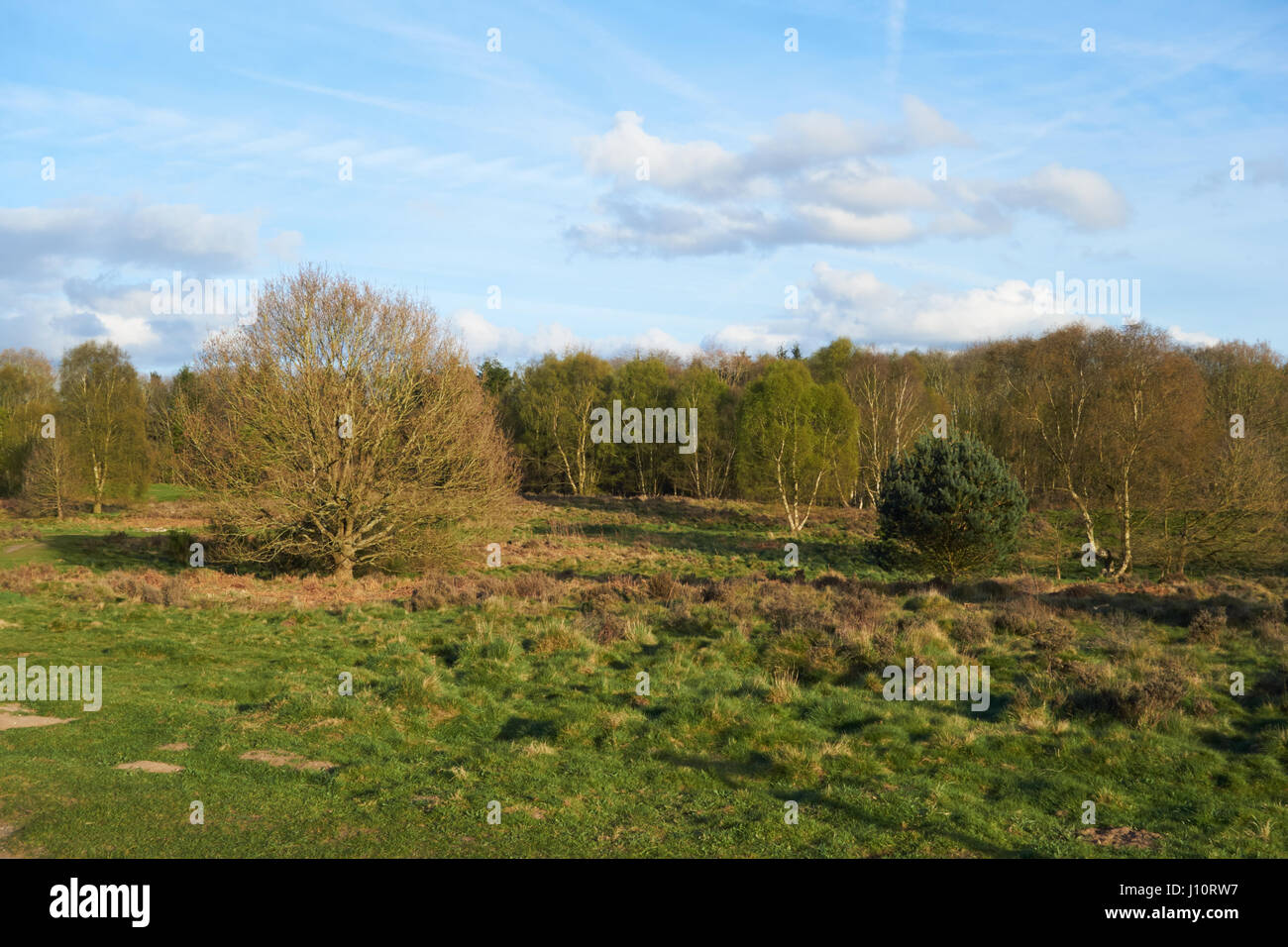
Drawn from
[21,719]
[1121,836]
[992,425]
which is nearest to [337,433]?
[21,719]

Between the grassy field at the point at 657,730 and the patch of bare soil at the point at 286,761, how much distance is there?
1.9 inches

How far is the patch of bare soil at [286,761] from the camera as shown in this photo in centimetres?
927

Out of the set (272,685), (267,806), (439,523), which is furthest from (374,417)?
(267,806)

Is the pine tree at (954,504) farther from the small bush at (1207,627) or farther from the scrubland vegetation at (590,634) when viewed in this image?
the small bush at (1207,627)

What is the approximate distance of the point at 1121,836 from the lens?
25.0 feet

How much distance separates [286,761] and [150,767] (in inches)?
55.9

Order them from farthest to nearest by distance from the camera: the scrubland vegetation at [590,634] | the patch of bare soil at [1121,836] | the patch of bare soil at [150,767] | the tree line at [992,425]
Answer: the tree line at [992,425] → the patch of bare soil at [150,767] → the scrubland vegetation at [590,634] → the patch of bare soil at [1121,836]

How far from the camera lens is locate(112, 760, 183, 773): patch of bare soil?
8.95 meters

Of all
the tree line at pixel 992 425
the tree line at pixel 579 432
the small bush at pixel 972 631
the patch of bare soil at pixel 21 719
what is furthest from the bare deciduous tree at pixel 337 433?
the small bush at pixel 972 631

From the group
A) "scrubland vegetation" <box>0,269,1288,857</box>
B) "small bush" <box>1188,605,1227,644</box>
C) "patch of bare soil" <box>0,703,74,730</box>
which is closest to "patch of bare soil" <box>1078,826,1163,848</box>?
"scrubland vegetation" <box>0,269,1288,857</box>

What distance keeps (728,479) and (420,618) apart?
50.6m
